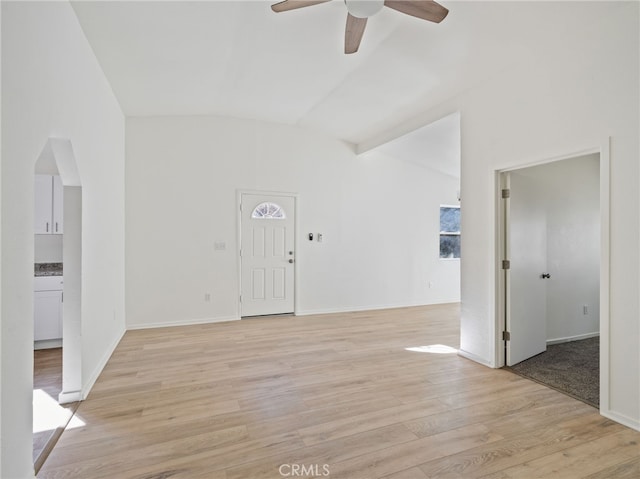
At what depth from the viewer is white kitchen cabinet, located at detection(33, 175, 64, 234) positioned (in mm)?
3934

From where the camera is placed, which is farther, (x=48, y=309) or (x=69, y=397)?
(x=48, y=309)

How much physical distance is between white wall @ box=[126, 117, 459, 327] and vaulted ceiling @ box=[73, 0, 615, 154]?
78cm

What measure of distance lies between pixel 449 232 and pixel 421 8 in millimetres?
5547

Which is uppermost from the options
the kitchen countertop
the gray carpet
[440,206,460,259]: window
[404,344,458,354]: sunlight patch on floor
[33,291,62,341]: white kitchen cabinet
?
[440,206,460,259]: window

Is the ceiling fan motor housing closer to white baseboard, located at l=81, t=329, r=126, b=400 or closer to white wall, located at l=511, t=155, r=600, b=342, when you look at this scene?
white wall, located at l=511, t=155, r=600, b=342

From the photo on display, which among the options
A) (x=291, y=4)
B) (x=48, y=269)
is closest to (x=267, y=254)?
(x=48, y=269)

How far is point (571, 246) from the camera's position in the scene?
4.21m

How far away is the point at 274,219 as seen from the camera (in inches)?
220

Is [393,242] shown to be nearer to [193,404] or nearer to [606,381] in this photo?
[606,381]

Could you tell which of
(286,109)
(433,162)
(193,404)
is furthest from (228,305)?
(433,162)

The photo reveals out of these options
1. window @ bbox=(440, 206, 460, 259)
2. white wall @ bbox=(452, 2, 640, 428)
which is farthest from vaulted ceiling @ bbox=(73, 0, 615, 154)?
window @ bbox=(440, 206, 460, 259)

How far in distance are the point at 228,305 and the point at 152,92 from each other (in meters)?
3.17

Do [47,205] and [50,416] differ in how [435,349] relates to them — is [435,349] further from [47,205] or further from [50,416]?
[47,205]

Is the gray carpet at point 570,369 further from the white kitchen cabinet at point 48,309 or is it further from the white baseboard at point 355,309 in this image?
the white kitchen cabinet at point 48,309
